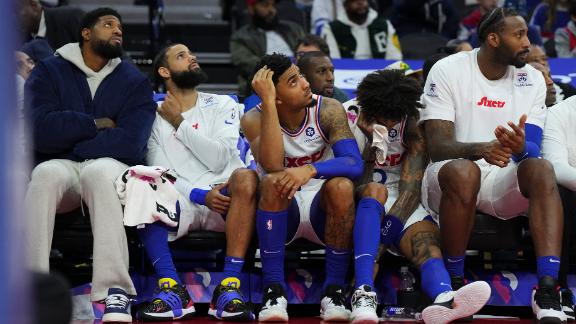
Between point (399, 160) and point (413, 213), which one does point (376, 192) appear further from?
point (399, 160)

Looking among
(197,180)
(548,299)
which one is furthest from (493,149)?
(197,180)

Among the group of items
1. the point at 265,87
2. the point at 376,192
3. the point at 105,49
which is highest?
the point at 105,49

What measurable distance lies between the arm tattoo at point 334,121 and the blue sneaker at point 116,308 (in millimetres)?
1418

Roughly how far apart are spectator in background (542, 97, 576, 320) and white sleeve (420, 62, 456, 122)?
58cm

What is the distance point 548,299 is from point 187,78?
105 inches

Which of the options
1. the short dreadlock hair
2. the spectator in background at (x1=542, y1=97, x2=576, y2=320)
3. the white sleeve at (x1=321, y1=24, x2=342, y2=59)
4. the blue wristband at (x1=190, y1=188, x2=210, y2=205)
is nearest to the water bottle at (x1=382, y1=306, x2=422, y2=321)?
the spectator in background at (x1=542, y1=97, x2=576, y2=320)

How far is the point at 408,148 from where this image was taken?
17.5 feet

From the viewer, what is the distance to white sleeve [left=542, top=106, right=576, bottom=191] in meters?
5.09

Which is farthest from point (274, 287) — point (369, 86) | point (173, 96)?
point (173, 96)

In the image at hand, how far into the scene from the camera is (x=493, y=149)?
4789mm

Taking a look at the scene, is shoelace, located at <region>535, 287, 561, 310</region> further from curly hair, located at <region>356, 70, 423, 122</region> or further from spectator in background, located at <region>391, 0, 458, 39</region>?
spectator in background, located at <region>391, 0, 458, 39</region>

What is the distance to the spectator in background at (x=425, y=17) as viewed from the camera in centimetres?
956

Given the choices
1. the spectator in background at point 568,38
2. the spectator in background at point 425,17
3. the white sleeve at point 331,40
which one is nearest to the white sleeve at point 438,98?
the white sleeve at point 331,40

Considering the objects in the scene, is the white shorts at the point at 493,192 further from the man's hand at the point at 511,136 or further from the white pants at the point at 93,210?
the white pants at the point at 93,210
